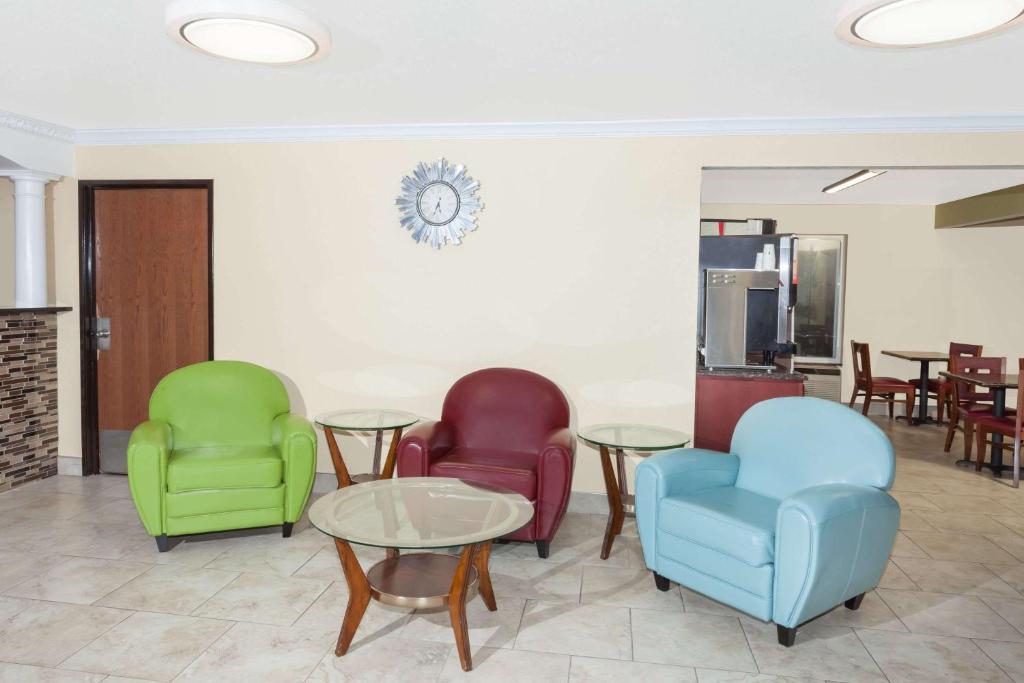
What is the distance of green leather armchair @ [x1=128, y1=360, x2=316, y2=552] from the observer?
12.2 ft

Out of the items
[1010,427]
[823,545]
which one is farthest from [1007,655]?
[1010,427]

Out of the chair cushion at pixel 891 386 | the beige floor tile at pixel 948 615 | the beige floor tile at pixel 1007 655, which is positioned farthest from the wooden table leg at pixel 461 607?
the chair cushion at pixel 891 386

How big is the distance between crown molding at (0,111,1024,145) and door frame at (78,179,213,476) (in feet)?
0.91

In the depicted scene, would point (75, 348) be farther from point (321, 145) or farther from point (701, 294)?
point (701, 294)

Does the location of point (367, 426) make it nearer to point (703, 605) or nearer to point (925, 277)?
point (703, 605)

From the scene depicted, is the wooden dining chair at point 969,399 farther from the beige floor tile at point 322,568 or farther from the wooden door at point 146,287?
the wooden door at point 146,287

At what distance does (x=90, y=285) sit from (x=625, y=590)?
4.07 m

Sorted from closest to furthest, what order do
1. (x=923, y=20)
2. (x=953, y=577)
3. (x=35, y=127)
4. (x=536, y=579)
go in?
(x=923, y=20)
(x=536, y=579)
(x=953, y=577)
(x=35, y=127)

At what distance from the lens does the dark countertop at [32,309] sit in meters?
4.69

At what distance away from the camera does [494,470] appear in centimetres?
371

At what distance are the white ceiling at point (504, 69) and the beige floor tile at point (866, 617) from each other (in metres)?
2.39

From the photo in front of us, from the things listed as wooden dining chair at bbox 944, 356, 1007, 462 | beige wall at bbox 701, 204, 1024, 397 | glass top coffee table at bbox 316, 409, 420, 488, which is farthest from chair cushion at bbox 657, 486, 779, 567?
beige wall at bbox 701, 204, 1024, 397

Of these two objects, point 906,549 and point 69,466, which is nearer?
point 906,549

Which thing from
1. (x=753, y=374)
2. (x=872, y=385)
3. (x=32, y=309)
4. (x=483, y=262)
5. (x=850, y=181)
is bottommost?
(x=872, y=385)
